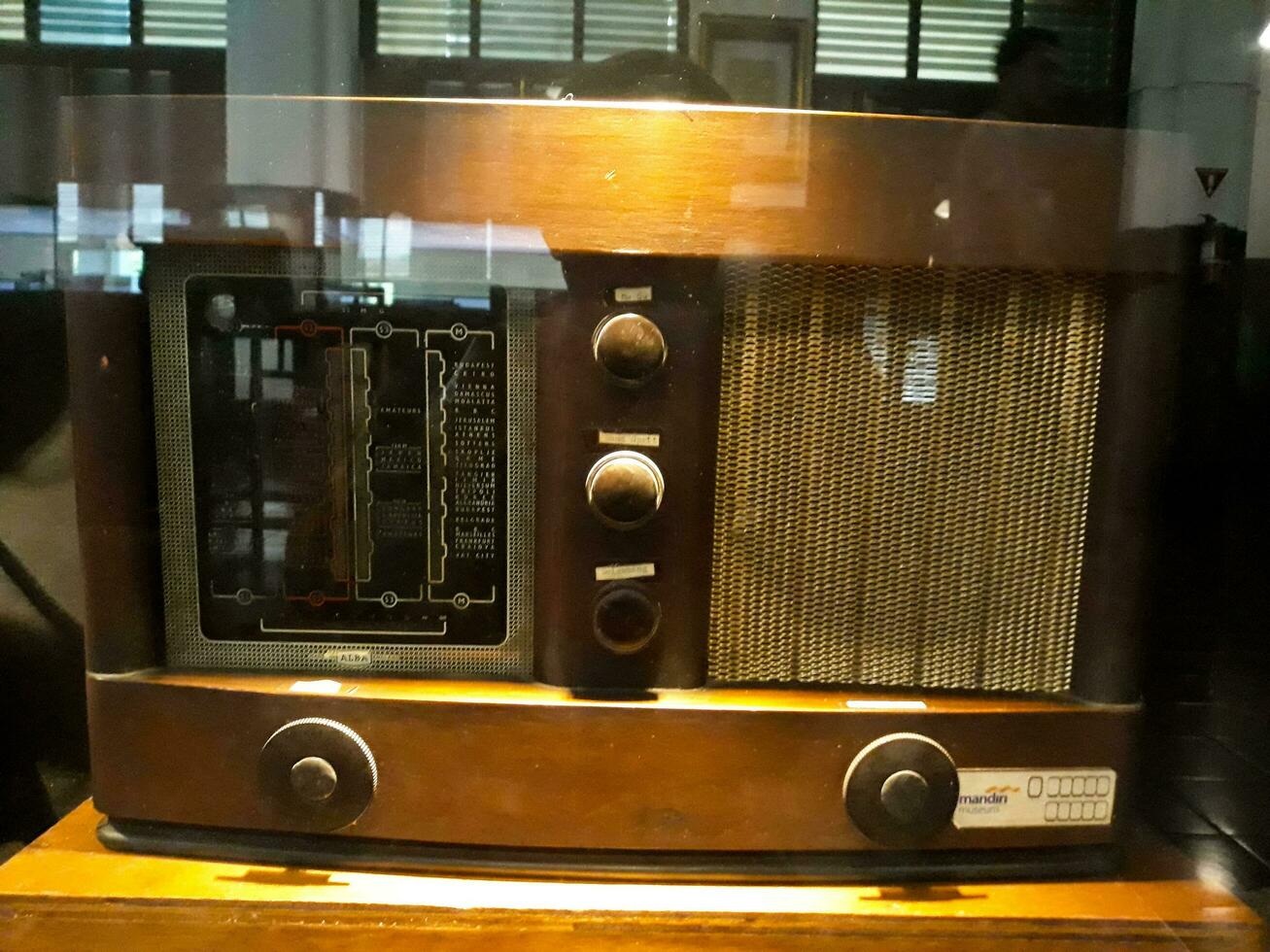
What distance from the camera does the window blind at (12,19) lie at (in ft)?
2.43

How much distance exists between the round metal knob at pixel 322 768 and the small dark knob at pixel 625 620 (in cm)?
17

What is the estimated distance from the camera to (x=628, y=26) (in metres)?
0.75

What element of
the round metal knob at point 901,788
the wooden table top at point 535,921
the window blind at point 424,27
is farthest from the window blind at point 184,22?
the round metal knob at point 901,788

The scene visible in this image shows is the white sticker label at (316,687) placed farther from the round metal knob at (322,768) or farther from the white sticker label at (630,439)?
the white sticker label at (630,439)

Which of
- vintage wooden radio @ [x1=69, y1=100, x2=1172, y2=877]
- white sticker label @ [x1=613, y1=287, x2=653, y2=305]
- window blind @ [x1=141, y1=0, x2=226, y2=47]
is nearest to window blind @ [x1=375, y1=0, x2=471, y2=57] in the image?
window blind @ [x1=141, y1=0, x2=226, y2=47]

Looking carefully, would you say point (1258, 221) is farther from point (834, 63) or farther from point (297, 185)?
point (297, 185)

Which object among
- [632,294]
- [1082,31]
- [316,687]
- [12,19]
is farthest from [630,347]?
[12,19]

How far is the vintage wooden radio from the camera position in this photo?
56cm

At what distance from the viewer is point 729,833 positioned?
591 millimetres

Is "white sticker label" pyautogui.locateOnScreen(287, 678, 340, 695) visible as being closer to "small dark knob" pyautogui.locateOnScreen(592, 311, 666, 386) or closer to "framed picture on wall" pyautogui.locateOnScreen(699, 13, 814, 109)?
"small dark knob" pyautogui.locateOnScreen(592, 311, 666, 386)

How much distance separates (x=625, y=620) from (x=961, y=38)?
545 millimetres

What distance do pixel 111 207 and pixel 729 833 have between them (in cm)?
55

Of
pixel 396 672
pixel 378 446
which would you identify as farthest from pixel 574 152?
pixel 396 672

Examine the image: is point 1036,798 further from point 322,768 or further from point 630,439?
point 322,768
